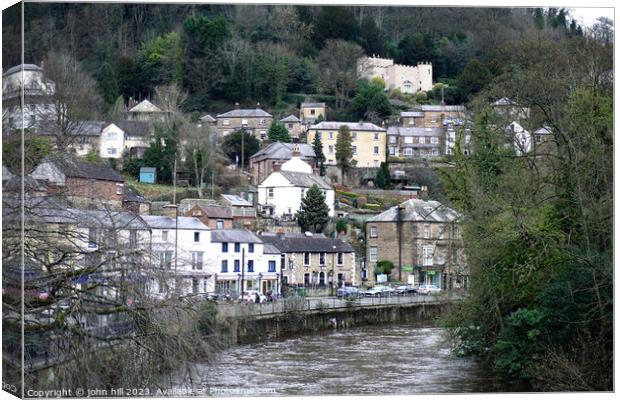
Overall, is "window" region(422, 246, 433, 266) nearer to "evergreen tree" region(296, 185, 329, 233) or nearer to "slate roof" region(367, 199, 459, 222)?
"slate roof" region(367, 199, 459, 222)

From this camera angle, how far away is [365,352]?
22.3m

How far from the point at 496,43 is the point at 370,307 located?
14981 millimetres

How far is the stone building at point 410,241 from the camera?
28.7m

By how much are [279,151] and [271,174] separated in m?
0.64

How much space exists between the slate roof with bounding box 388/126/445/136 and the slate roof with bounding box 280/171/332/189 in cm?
215

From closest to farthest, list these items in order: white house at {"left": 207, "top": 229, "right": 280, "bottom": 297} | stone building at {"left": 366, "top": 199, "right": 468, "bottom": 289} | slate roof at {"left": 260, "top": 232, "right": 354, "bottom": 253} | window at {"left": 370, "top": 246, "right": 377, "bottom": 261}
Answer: white house at {"left": 207, "top": 229, "right": 280, "bottom": 297} < stone building at {"left": 366, "top": 199, "right": 468, "bottom": 289} < slate roof at {"left": 260, "top": 232, "right": 354, "bottom": 253} < window at {"left": 370, "top": 246, "right": 377, "bottom": 261}

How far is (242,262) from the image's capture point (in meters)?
28.3

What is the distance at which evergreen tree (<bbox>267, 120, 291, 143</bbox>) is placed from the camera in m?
26.8

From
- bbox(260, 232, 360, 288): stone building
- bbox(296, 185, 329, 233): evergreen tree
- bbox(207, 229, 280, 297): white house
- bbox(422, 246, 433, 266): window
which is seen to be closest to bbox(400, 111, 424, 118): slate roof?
bbox(296, 185, 329, 233): evergreen tree

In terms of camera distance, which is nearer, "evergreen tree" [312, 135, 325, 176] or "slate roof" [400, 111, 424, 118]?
"slate roof" [400, 111, 424, 118]

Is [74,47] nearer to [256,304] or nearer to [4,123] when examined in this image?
[4,123]

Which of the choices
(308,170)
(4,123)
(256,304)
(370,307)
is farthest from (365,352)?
(4,123)

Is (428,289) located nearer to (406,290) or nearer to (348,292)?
(406,290)

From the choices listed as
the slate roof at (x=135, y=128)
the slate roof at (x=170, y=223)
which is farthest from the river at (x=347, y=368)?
the slate roof at (x=135, y=128)
